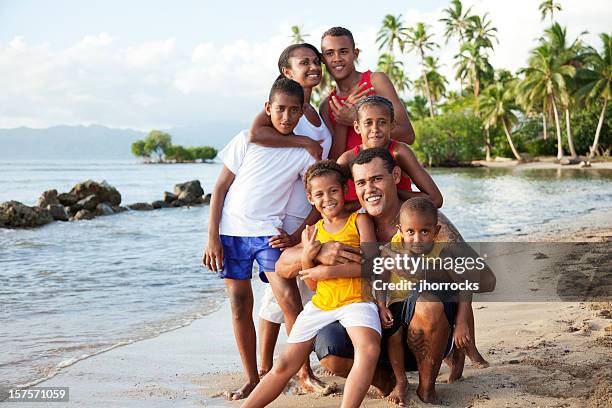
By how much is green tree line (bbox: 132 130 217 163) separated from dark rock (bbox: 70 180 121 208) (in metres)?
83.3

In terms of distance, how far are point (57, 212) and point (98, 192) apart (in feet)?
12.7

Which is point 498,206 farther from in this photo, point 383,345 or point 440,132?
point 440,132

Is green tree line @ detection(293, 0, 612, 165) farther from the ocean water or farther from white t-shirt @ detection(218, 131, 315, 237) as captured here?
white t-shirt @ detection(218, 131, 315, 237)

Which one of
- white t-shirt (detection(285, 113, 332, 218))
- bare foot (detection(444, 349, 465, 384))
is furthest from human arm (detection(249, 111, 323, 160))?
bare foot (detection(444, 349, 465, 384))

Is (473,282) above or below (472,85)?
below

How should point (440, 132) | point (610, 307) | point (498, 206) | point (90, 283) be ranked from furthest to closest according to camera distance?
point (440, 132) < point (498, 206) < point (90, 283) < point (610, 307)

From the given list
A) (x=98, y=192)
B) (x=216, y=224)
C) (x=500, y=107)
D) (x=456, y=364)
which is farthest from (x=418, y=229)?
(x=500, y=107)

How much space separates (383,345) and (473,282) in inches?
22.9

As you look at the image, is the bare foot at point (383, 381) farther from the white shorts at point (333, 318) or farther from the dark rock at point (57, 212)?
the dark rock at point (57, 212)

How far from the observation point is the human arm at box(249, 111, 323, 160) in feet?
13.1

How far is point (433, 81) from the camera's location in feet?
210

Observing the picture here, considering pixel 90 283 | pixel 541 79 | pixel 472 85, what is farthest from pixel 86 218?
pixel 472 85

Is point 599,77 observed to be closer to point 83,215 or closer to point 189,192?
point 189,192

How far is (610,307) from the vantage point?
5539 millimetres
